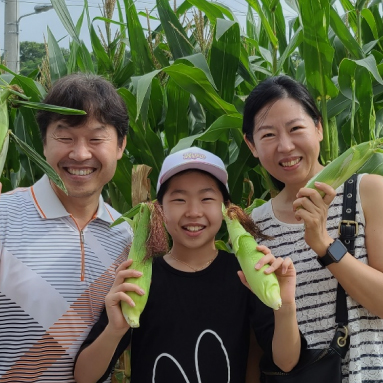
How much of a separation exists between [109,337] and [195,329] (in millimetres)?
241

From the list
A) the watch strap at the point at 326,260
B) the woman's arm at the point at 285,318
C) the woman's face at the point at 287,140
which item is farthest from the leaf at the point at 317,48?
the woman's arm at the point at 285,318

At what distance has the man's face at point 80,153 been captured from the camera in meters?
1.65

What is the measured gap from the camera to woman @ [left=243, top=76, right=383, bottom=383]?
142 cm

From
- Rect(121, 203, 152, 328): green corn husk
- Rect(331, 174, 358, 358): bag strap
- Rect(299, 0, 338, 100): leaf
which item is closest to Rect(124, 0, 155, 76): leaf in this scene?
Rect(299, 0, 338, 100): leaf

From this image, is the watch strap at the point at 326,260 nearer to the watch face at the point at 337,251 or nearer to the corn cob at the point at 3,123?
the watch face at the point at 337,251

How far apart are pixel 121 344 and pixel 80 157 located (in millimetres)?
539

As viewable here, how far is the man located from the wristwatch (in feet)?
2.16

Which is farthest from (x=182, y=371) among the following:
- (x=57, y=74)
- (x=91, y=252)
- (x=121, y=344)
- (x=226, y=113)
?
(x=57, y=74)

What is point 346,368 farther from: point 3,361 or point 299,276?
point 3,361

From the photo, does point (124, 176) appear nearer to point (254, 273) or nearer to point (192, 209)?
point (192, 209)

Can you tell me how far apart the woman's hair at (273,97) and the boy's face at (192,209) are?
0.78 feet

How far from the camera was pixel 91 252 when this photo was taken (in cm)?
170

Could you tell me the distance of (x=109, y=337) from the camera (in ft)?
4.58

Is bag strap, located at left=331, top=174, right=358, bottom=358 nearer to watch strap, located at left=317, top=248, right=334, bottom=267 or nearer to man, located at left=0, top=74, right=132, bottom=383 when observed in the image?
watch strap, located at left=317, top=248, right=334, bottom=267
